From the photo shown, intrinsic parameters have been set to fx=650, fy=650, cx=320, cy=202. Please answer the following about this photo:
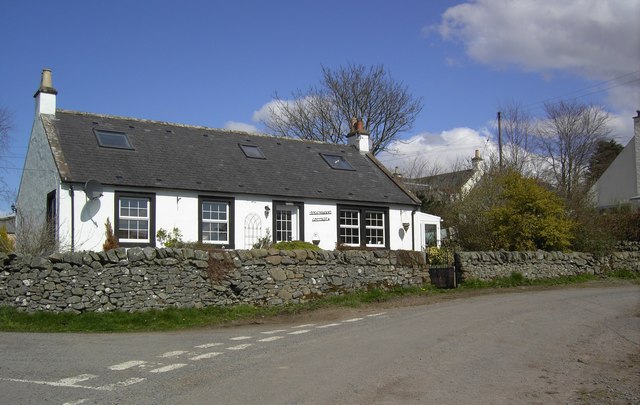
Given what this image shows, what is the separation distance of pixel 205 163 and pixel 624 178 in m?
27.7

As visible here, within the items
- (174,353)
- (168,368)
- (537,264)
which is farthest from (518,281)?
(168,368)

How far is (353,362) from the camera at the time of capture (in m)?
9.84

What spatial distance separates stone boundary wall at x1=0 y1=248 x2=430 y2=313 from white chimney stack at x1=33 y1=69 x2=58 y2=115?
9.12 m

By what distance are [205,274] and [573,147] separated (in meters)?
35.8

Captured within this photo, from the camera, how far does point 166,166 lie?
23.1m

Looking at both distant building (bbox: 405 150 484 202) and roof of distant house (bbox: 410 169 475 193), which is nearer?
distant building (bbox: 405 150 484 202)

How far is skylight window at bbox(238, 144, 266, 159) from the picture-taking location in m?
26.4

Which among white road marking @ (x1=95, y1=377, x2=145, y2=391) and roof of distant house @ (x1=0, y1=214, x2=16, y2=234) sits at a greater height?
roof of distant house @ (x1=0, y1=214, x2=16, y2=234)

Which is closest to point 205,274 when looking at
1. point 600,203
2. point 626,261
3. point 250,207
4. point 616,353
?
point 250,207

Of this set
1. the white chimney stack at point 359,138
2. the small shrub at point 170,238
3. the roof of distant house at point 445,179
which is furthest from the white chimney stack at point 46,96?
the roof of distant house at point 445,179

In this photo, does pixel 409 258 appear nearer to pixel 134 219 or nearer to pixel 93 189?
pixel 134 219

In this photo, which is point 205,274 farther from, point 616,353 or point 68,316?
point 616,353

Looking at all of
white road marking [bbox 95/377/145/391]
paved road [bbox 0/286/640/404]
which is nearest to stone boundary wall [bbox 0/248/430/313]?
paved road [bbox 0/286/640/404]

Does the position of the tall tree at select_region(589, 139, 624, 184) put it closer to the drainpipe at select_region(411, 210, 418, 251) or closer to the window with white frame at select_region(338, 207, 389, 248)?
the drainpipe at select_region(411, 210, 418, 251)
